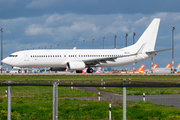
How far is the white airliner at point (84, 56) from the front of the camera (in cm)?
5453

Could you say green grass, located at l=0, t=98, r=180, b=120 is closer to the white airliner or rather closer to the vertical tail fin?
the white airliner

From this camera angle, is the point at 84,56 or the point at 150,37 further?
the point at 150,37

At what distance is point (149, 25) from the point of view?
62094mm

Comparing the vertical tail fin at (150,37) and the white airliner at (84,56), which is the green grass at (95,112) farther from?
the vertical tail fin at (150,37)

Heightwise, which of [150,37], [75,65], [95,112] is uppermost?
[150,37]

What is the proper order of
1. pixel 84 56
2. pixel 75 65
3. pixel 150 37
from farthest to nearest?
pixel 150 37
pixel 84 56
pixel 75 65

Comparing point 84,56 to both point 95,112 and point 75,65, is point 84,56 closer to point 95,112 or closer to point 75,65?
point 75,65

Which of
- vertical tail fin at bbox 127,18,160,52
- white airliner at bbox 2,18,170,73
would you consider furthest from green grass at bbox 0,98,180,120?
vertical tail fin at bbox 127,18,160,52

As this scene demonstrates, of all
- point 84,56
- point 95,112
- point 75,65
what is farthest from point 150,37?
point 95,112

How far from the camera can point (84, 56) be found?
187 feet

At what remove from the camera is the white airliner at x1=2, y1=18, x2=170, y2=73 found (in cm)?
5453

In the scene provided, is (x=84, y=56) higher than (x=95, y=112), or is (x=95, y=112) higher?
(x=84, y=56)

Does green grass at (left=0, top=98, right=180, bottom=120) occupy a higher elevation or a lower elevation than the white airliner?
lower

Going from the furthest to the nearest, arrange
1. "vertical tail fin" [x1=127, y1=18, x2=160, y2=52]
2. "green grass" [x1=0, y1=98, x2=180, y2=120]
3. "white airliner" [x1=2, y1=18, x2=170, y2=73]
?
"vertical tail fin" [x1=127, y1=18, x2=160, y2=52] → "white airliner" [x1=2, y1=18, x2=170, y2=73] → "green grass" [x1=0, y1=98, x2=180, y2=120]
